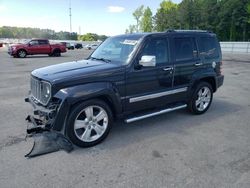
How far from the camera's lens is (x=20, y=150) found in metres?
4.10

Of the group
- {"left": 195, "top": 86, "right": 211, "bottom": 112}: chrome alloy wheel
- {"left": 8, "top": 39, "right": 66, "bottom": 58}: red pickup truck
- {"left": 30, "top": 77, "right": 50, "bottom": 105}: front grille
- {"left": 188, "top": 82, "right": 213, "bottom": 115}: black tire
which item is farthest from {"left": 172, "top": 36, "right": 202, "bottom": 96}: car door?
{"left": 8, "top": 39, "right": 66, "bottom": 58}: red pickup truck

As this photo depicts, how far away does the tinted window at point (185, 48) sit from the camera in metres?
5.37

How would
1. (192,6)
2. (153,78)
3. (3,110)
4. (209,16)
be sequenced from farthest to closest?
(192,6) < (209,16) < (3,110) < (153,78)

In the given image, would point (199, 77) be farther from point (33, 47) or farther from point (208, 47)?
point (33, 47)

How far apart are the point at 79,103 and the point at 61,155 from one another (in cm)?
87

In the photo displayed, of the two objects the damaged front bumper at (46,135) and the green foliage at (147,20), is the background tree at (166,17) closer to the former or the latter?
the green foliage at (147,20)

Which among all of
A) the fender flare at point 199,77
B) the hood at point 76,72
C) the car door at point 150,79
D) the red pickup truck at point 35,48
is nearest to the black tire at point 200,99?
the fender flare at point 199,77

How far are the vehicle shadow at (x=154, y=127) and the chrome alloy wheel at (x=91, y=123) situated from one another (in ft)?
0.67

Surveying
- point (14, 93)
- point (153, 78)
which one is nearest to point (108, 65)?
point (153, 78)

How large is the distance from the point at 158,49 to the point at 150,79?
0.67m

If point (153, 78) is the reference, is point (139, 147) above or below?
below

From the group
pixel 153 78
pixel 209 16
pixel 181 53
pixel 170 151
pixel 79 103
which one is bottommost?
pixel 170 151

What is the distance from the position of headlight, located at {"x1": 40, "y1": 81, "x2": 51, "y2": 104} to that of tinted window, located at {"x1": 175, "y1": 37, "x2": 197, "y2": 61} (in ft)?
9.07

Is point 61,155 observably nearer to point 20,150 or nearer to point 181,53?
point 20,150
